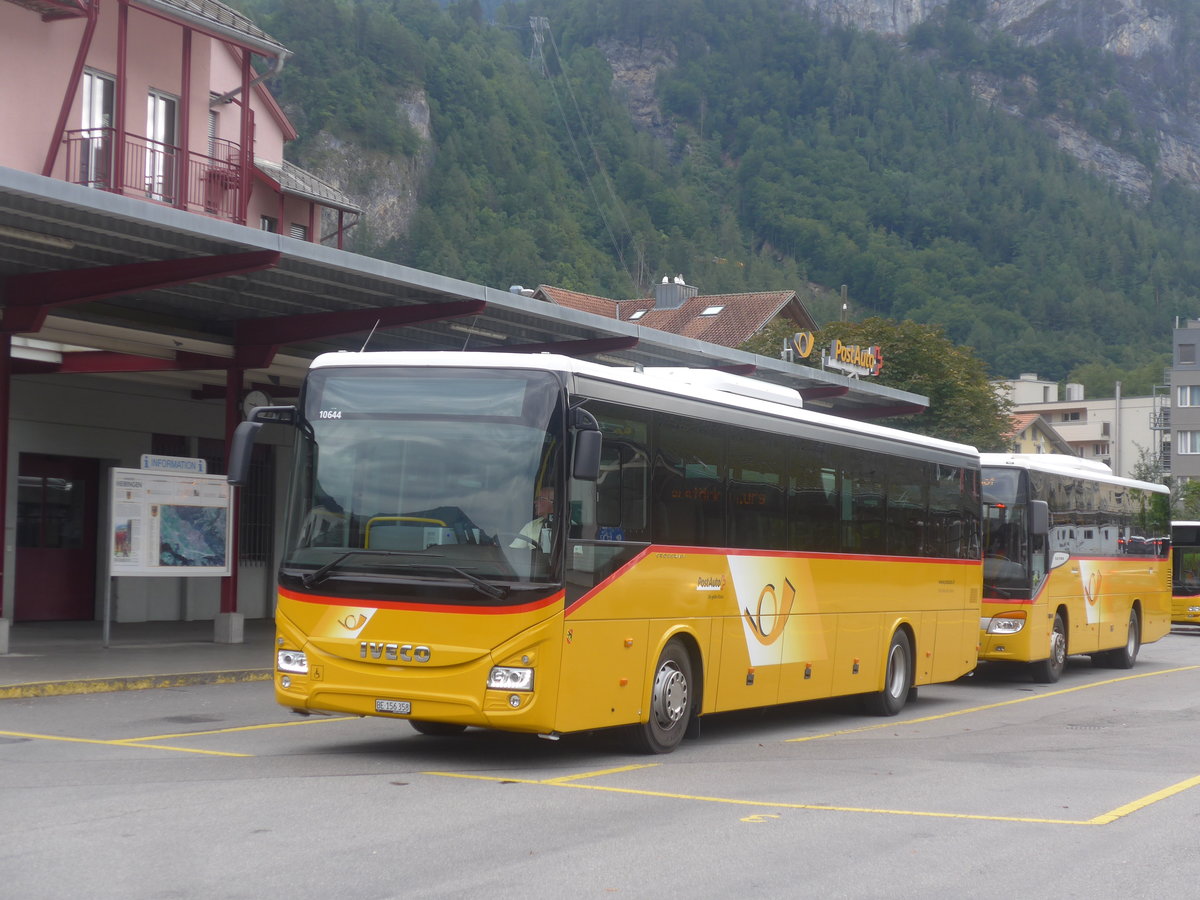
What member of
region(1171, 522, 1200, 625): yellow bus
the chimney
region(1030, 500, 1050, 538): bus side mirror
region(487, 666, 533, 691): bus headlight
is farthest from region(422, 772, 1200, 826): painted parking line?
the chimney

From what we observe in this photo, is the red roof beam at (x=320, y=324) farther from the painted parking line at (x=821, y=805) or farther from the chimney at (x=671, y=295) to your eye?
the chimney at (x=671, y=295)

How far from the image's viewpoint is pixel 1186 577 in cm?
3978

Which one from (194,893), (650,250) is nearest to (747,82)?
(650,250)

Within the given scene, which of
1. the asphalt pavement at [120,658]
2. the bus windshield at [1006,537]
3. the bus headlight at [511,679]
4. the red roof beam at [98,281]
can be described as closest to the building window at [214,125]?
the asphalt pavement at [120,658]

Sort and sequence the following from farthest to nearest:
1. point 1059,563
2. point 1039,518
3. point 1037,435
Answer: point 1037,435
point 1059,563
point 1039,518

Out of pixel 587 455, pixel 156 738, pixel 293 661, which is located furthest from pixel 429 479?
pixel 156 738

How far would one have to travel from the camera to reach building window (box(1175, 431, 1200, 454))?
97.9m

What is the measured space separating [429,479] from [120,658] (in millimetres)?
9548

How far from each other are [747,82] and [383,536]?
557 feet

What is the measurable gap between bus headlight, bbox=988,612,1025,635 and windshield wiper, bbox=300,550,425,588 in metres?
11.5

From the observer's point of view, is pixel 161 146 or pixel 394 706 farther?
pixel 161 146

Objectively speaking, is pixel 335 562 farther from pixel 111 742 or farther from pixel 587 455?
pixel 111 742

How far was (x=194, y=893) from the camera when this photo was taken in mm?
6680

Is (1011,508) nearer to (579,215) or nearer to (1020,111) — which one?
(579,215)
